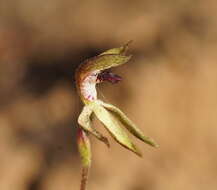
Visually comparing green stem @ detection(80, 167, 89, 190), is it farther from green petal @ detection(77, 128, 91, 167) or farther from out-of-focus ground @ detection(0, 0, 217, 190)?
out-of-focus ground @ detection(0, 0, 217, 190)

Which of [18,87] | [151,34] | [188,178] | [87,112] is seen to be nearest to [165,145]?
[188,178]

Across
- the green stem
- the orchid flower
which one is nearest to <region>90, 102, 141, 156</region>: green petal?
the orchid flower

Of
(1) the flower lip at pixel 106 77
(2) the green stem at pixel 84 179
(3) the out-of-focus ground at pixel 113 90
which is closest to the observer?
(2) the green stem at pixel 84 179

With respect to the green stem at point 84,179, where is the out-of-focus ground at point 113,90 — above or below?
below

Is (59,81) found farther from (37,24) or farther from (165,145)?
(165,145)

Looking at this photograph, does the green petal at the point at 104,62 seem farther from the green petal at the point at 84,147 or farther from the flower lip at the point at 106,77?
the green petal at the point at 84,147

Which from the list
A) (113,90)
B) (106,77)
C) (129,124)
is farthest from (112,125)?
(113,90)

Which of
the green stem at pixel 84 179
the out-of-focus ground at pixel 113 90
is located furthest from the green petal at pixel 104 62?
the out-of-focus ground at pixel 113 90

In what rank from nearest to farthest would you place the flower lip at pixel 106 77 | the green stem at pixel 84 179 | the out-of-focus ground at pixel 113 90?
1. the green stem at pixel 84 179
2. the flower lip at pixel 106 77
3. the out-of-focus ground at pixel 113 90
